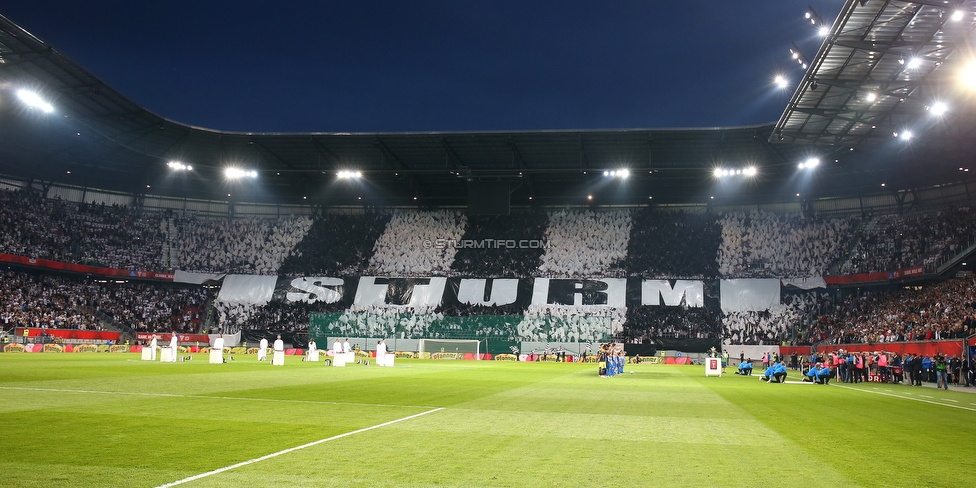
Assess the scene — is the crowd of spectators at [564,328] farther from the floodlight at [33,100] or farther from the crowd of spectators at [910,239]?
the floodlight at [33,100]

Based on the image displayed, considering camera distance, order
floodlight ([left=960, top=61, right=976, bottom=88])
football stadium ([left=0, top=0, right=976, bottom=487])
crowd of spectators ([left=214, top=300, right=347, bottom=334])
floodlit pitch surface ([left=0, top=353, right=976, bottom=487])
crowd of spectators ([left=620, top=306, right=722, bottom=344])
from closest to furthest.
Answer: floodlit pitch surface ([left=0, top=353, right=976, bottom=487]) < football stadium ([left=0, top=0, right=976, bottom=487]) < floodlight ([left=960, top=61, right=976, bottom=88]) < crowd of spectators ([left=620, top=306, right=722, bottom=344]) < crowd of spectators ([left=214, top=300, right=347, bottom=334])

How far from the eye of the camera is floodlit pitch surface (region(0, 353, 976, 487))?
25.3 ft

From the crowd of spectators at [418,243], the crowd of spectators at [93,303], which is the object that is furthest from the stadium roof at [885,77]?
the crowd of spectators at [93,303]

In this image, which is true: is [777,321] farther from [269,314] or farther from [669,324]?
[269,314]

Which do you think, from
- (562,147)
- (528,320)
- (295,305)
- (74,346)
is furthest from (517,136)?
(74,346)

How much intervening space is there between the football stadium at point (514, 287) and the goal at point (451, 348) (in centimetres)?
27

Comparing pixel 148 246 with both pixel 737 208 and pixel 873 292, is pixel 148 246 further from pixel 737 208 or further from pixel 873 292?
pixel 873 292

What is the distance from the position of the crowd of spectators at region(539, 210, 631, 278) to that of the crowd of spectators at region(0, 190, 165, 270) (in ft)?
128

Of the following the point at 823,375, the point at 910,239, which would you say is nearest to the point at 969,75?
the point at 823,375

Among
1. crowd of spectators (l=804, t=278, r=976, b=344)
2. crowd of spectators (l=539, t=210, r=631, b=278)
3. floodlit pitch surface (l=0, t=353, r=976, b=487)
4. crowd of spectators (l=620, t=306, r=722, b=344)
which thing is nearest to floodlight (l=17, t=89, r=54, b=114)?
floodlit pitch surface (l=0, t=353, r=976, b=487)

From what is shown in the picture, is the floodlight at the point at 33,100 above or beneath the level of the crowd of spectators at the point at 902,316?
above

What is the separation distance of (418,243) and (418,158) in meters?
12.3

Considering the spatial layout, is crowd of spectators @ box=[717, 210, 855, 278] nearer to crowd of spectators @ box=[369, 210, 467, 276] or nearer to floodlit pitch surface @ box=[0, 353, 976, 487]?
crowd of spectators @ box=[369, 210, 467, 276]

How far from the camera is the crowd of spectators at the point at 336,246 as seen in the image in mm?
66619
